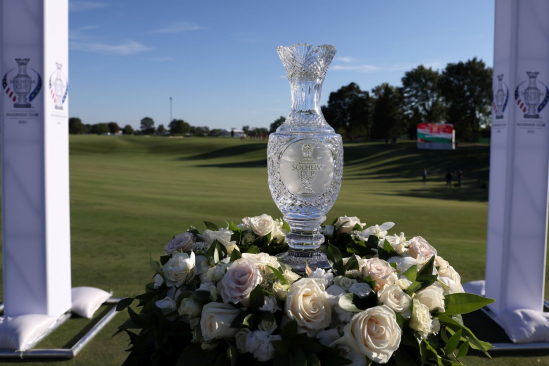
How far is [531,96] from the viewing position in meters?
4.89

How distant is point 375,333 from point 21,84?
14.1 feet

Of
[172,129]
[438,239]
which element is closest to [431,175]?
[438,239]

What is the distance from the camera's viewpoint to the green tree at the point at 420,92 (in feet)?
192

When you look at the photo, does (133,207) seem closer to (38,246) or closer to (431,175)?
(38,246)

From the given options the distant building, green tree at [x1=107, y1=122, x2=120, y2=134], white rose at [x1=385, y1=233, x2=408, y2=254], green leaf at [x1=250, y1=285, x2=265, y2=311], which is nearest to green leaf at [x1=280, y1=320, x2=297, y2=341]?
green leaf at [x1=250, y1=285, x2=265, y2=311]

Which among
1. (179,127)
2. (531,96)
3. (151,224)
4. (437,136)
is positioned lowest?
(151,224)

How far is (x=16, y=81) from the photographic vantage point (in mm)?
4535

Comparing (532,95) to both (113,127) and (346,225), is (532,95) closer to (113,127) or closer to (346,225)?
(346,225)

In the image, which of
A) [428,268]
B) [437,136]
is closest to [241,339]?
[428,268]

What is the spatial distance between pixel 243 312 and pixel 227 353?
0.17 metres

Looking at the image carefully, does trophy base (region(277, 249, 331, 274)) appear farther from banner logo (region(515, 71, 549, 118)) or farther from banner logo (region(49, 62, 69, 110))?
banner logo (region(515, 71, 549, 118))

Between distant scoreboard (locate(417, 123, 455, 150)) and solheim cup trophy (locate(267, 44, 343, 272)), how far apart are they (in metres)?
44.7

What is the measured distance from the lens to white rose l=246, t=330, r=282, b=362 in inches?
70.6

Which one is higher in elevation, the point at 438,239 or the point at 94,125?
the point at 94,125
